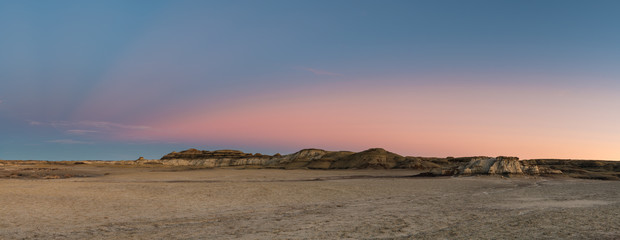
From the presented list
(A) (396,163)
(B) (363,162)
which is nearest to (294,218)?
(B) (363,162)

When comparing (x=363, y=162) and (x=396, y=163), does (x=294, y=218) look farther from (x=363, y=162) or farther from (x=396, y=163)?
(x=396, y=163)

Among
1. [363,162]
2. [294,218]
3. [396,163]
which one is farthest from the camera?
[363,162]

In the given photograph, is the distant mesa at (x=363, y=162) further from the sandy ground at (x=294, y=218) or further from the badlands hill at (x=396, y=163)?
the sandy ground at (x=294, y=218)

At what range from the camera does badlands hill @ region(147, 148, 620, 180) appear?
165 feet

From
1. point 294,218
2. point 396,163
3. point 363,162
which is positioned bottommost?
point 294,218

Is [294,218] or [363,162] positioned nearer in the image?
[294,218]

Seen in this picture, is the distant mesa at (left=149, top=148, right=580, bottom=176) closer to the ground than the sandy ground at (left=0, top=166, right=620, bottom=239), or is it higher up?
higher up

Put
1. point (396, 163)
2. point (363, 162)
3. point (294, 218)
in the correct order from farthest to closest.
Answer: point (363, 162), point (396, 163), point (294, 218)

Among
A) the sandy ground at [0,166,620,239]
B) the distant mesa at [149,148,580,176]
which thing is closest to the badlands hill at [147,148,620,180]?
the distant mesa at [149,148,580,176]

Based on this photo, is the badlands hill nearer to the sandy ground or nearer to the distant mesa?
the distant mesa

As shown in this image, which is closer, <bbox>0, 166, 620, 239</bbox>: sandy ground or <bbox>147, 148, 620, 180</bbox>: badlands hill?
<bbox>0, 166, 620, 239</bbox>: sandy ground

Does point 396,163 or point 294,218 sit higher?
point 396,163

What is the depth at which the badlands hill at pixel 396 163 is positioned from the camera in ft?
165

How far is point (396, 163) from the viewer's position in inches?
3300
